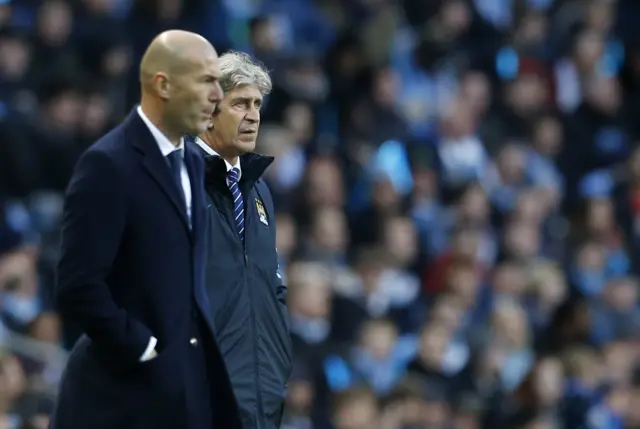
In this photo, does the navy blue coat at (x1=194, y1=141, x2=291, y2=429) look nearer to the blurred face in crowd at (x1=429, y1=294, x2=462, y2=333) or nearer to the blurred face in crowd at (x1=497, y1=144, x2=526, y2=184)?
the blurred face in crowd at (x1=429, y1=294, x2=462, y2=333)

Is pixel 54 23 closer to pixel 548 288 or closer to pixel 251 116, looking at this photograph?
pixel 548 288

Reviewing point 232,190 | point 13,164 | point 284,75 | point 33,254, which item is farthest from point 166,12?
point 232,190

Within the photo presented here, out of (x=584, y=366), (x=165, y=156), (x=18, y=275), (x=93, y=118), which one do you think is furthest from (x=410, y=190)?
(x=165, y=156)

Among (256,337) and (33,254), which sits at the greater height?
(256,337)

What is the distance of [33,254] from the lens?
971 centimetres

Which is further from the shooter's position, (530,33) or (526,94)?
(530,33)

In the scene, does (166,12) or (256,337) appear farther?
(166,12)

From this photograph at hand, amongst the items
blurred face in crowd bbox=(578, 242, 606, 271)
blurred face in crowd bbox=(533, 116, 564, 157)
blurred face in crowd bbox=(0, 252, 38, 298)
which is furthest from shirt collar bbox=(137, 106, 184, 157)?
blurred face in crowd bbox=(533, 116, 564, 157)

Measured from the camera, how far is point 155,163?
454 cm

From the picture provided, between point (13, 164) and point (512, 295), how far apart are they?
3.88m

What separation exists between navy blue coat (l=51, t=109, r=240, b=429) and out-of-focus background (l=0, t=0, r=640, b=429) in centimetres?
375

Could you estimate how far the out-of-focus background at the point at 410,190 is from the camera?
401 inches

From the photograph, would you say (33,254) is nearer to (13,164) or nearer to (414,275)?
(13,164)

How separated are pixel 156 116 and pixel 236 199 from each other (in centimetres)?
71
